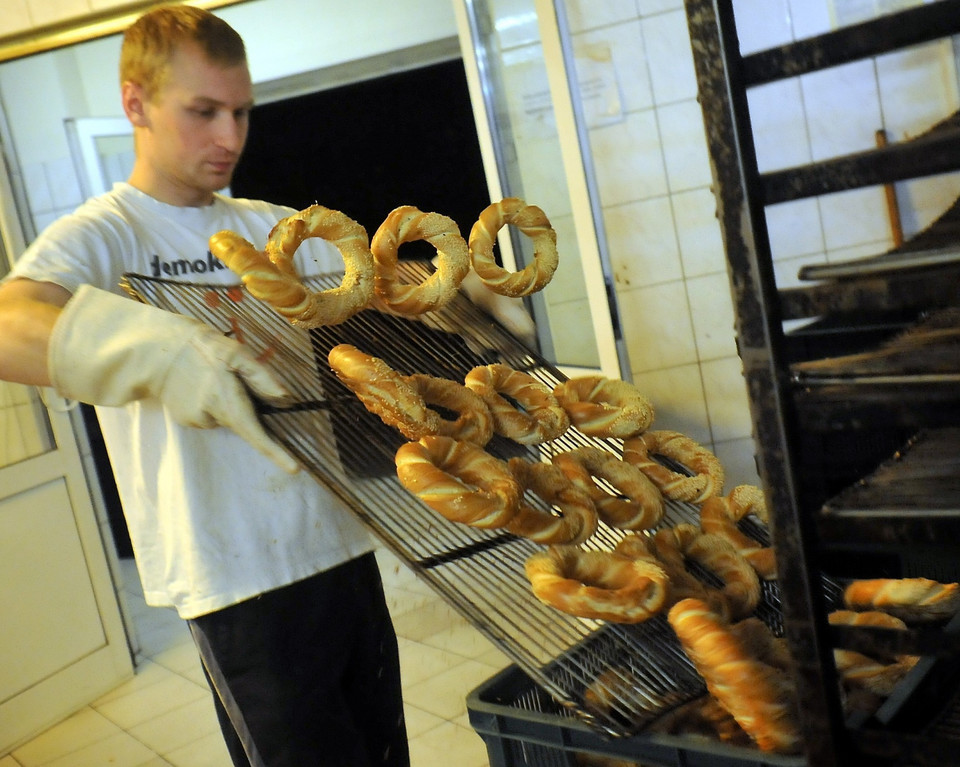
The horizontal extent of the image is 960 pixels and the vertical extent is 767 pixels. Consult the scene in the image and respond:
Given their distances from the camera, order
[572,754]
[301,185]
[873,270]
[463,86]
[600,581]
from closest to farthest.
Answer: [873,270] → [572,754] → [600,581] → [463,86] → [301,185]

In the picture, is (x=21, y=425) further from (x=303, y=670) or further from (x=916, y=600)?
(x=916, y=600)

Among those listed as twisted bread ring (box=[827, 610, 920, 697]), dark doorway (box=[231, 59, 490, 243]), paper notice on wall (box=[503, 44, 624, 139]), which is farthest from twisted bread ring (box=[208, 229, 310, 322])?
dark doorway (box=[231, 59, 490, 243])

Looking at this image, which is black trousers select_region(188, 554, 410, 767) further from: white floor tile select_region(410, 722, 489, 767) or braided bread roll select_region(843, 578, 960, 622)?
white floor tile select_region(410, 722, 489, 767)

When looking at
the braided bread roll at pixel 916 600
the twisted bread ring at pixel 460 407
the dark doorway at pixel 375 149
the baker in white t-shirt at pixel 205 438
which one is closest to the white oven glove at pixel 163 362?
the baker in white t-shirt at pixel 205 438

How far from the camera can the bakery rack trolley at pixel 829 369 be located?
528mm

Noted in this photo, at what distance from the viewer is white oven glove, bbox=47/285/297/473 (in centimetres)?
98

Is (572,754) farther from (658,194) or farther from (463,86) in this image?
(463,86)

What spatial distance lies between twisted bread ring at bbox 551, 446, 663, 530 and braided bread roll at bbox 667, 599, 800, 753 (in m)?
0.26

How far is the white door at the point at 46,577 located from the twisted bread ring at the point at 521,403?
2040 mm

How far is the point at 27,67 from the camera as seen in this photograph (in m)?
3.59

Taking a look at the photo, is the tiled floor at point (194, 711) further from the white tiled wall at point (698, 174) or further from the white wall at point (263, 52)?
the white wall at point (263, 52)

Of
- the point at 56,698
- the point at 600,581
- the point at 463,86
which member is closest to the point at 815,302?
the point at 600,581

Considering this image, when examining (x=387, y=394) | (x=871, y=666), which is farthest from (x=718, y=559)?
(x=387, y=394)

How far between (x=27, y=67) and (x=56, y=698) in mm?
2438
